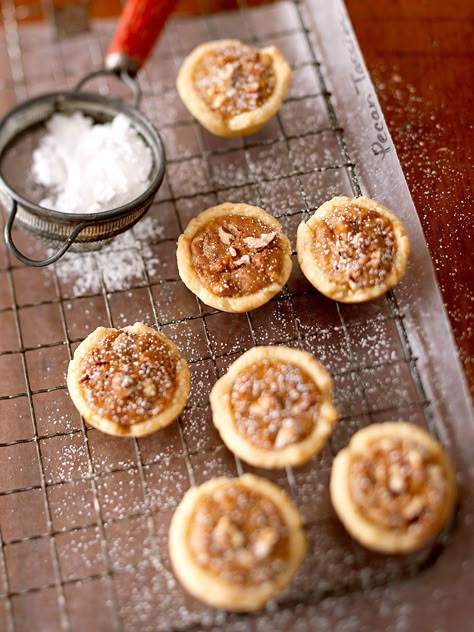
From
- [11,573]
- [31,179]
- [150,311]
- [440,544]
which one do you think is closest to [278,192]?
[150,311]

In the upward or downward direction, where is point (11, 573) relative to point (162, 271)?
downward

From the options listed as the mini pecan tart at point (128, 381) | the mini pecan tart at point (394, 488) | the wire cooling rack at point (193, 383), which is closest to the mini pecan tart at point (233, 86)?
the wire cooling rack at point (193, 383)

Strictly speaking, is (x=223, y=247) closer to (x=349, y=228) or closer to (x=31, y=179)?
(x=349, y=228)

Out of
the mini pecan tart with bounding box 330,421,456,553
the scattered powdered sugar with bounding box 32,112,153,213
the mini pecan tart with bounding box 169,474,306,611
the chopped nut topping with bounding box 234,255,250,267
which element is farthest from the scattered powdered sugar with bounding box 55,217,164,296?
the mini pecan tart with bounding box 330,421,456,553

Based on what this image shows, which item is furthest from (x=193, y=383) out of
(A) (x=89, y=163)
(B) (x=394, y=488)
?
(A) (x=89, y=163)

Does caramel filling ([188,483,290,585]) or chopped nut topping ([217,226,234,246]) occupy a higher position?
chopped nut topping ([217,226,234,246])

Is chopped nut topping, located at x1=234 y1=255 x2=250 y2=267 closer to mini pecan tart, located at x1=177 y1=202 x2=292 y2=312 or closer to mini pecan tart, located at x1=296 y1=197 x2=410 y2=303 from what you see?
mini pecan tart, located at x1=177 y1=202 x2=292 y2=312
